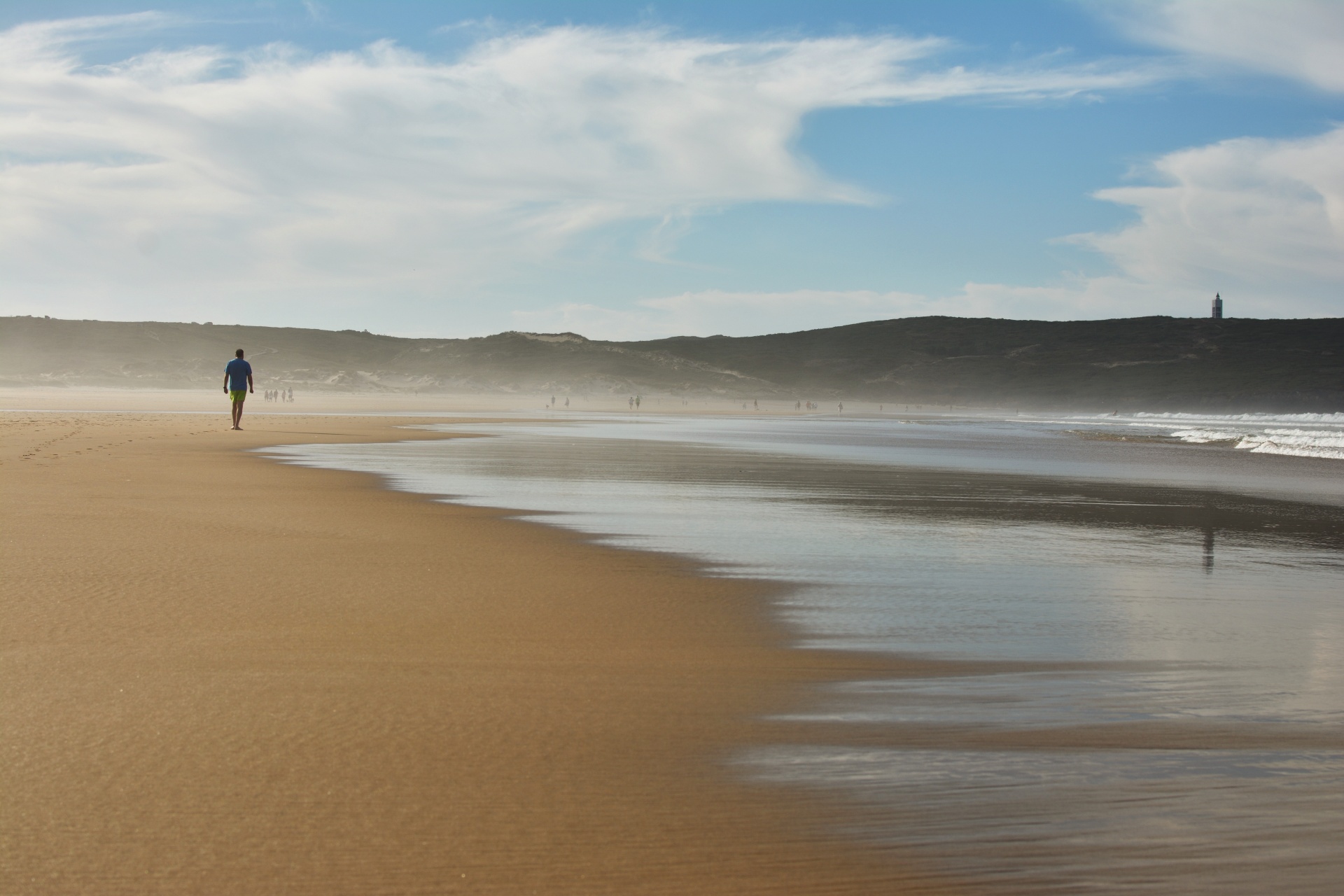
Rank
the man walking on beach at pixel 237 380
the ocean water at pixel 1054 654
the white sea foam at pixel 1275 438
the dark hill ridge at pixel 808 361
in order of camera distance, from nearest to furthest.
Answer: the ocean water at pixel 1054 654 < the man walking on beach at pixel 237 380 < the white sea foam at pixel 1275 438 < the dark hill ridge at pixel 808 361

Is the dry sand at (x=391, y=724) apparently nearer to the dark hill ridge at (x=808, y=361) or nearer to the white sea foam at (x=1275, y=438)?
the white sea foam at (x=1275, y=438)

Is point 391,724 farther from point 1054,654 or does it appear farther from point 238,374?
point 238,374

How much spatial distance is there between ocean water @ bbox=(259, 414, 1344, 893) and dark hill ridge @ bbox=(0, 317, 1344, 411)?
329ft

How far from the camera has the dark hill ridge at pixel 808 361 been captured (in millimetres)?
127250

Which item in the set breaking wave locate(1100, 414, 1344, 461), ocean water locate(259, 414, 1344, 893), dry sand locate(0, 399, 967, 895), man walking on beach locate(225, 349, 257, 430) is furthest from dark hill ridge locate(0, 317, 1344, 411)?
dry sand locate(0, 399, 967, 895)

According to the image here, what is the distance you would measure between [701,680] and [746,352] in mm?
176441

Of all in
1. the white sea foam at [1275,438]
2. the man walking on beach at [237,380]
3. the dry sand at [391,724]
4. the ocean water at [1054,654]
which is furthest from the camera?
the white sea foam at [1275,438]

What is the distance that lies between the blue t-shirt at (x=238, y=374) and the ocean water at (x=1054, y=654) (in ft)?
36.7

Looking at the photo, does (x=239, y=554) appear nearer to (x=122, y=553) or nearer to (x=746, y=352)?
(x=122, y=553)

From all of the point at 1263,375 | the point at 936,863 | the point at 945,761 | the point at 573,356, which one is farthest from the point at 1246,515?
the point at 573,356

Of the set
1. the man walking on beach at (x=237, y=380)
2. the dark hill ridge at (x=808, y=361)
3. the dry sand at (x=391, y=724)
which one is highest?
the dark hill ridge at (x=808, y=361)

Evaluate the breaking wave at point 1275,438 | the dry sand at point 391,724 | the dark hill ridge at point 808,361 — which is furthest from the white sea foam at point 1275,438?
the dark hill ridge at point 808,361

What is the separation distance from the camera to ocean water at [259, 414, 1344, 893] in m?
3.04

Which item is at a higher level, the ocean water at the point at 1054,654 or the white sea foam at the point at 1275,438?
the white sea foam at the point at 1275,438
